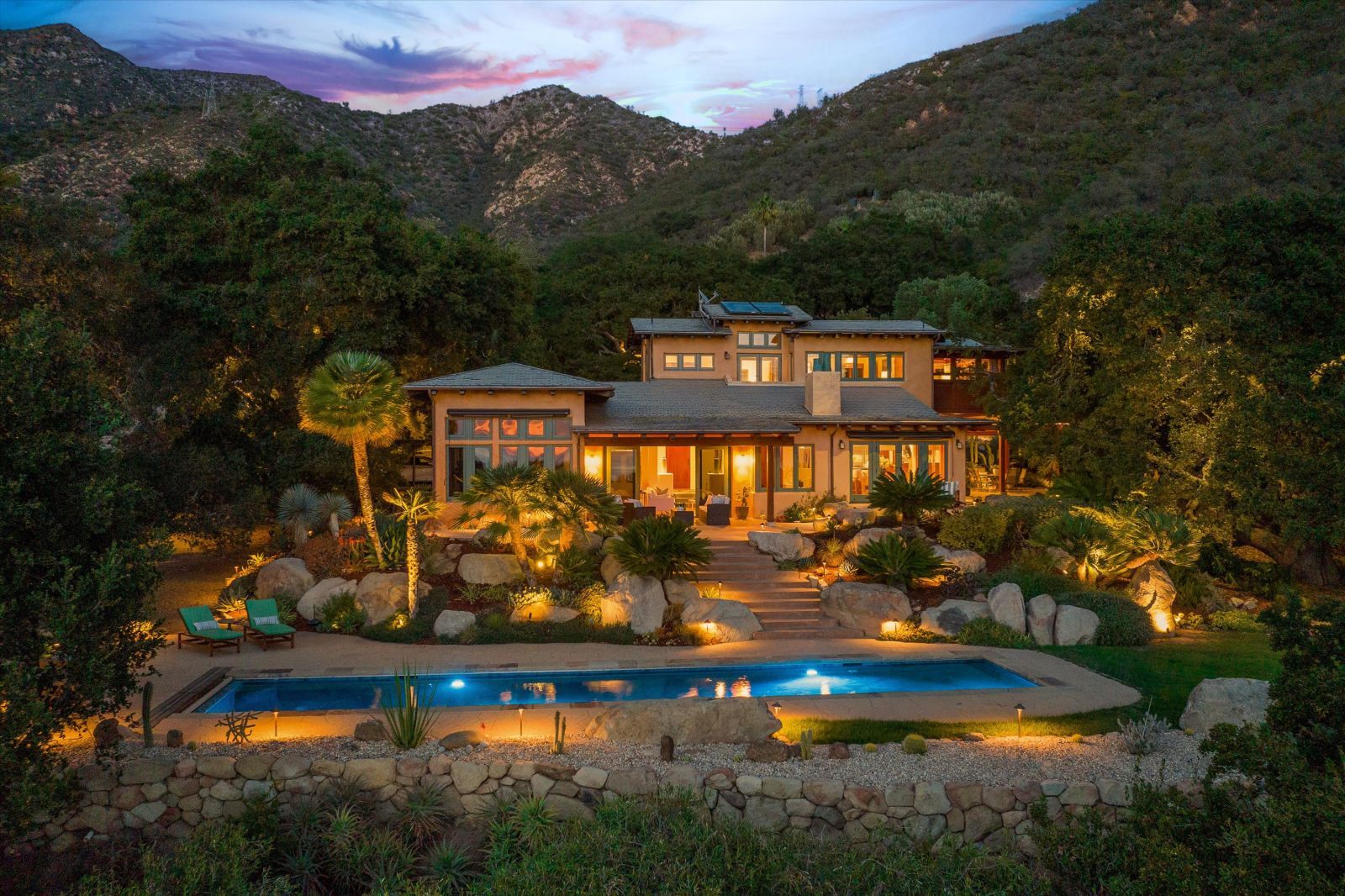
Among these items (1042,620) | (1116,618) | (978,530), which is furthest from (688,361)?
(1116,618)

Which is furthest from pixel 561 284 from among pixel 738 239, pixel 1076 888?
pixel 1076 888

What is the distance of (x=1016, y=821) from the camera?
7.96m

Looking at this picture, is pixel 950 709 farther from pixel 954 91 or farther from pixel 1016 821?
pixel 954 91

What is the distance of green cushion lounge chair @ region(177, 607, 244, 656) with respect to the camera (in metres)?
13.9

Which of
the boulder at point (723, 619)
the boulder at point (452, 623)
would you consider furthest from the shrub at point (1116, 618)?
the boulder at point (452, 623)

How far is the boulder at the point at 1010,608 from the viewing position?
15148 mm

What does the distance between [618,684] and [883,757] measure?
15.4 feet

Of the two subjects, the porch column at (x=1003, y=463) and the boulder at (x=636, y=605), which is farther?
the porch column at (x=1003, y=463)

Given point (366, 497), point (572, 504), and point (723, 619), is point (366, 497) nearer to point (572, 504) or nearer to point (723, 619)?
point (572, 504)

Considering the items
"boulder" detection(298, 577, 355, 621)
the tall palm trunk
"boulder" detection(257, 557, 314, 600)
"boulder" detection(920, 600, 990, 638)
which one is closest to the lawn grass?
"boulder" detection(920, 600, 990, 638)

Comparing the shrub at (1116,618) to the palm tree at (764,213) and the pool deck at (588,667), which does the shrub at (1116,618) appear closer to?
the pool deck at (588,667)

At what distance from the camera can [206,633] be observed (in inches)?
560

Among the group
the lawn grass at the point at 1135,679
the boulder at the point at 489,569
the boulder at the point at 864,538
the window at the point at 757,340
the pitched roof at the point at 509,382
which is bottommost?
the lawn grass at the point at 1135,679

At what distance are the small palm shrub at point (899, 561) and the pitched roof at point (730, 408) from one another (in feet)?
21.2
